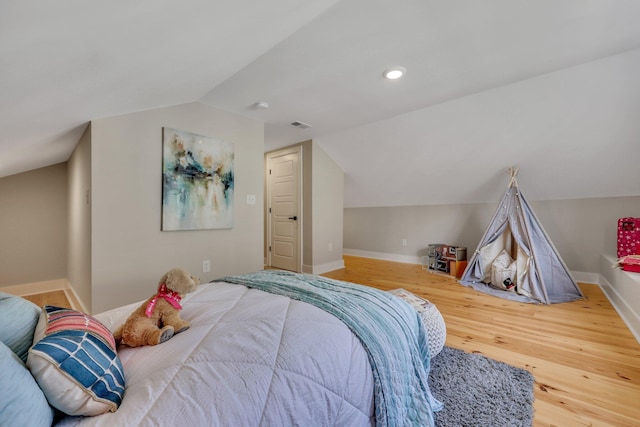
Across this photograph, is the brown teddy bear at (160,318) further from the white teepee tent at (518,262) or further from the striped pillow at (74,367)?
the white teepee tent at (518,262)

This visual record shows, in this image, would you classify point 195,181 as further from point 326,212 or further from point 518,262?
point 518,262

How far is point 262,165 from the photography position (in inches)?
136

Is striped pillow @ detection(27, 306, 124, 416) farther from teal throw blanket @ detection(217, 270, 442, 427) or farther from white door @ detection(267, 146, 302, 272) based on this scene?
white door @ detection(267, 146, 302, 272)

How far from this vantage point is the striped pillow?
61 centimetres

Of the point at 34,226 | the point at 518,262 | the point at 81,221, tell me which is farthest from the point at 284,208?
the point at 518,262

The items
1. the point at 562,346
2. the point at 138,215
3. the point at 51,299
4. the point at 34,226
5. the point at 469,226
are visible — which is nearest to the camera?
the point at 562,346

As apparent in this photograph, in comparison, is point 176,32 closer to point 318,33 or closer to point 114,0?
point 114,0

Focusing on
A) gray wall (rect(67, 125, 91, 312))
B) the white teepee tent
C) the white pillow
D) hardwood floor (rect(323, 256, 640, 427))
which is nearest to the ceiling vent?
gray wall (rect(67, 125, 91, 312))

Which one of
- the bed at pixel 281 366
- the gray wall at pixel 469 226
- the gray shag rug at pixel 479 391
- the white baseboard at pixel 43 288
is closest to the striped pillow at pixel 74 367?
the bed at pixel 281 366

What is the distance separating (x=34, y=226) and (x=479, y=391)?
5.03 metres

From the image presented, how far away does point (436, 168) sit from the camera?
13.3 ft

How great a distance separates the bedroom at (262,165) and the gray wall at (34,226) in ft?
0.05

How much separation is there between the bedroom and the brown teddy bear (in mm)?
1056

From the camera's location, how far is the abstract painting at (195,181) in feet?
8.58
